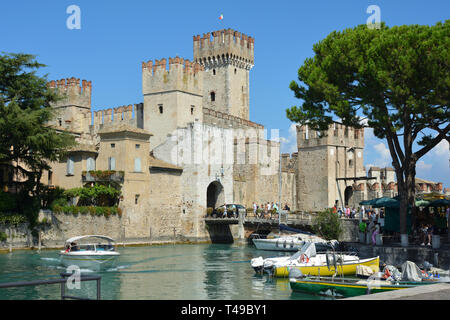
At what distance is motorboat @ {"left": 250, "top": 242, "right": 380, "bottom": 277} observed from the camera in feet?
73.2

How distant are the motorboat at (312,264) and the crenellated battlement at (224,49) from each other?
37545 millimetres

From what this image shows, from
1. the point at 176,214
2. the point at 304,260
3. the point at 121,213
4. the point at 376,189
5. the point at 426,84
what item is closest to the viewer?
the point at 426,84

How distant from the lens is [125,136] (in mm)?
39188

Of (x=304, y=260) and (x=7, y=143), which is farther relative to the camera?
(x=7, y=143)

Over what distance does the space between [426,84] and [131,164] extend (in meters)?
22.3

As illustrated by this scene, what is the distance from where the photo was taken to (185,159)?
143 feet

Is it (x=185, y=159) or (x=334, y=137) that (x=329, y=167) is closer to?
(x=334, y=137)

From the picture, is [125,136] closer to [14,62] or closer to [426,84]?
[14,62]

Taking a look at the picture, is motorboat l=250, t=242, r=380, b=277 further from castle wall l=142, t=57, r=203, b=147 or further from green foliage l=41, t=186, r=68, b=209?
castle wall l=142, t=57, r=203, b=147

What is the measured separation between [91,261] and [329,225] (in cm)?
1564

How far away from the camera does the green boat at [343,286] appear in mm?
17016

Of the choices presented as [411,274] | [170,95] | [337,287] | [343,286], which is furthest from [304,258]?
[170,95]

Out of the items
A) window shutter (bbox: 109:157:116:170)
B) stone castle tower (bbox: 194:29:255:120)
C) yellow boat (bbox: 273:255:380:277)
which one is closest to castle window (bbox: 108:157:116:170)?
window shutter (bbox: 109:157:116:170)

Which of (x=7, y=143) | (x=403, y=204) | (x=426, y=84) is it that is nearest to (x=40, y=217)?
(x=7, y=143)
